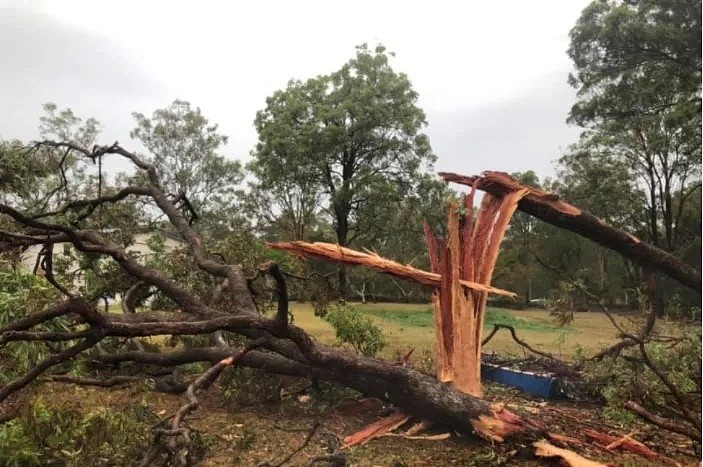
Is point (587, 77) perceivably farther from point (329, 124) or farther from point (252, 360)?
point (252, 360)

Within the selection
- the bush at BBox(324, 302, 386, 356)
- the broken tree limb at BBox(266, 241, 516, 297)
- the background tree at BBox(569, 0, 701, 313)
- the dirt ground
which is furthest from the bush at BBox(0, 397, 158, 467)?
the background tree at BBox(569, 0, 701, 313)

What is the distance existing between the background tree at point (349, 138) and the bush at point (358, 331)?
59.3 ft

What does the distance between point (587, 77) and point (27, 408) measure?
16.1 m

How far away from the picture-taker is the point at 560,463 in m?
4.14

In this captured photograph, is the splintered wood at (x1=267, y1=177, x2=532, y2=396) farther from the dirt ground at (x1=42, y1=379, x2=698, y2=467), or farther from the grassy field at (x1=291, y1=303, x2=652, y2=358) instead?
the grassy field at (x1=291, y1=303, x2=652, y2=358)

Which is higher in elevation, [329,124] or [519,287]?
[329,124]

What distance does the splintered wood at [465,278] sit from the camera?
545 centimetres

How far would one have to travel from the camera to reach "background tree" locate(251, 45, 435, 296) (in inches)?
1006

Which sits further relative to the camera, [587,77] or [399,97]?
[399,97]

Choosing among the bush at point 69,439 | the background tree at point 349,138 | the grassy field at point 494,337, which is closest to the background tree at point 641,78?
the grassy field at point 494,337

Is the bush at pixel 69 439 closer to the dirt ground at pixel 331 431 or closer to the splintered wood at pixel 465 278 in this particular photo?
the dirt ground at pixel 331 431

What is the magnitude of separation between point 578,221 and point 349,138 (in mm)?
20652

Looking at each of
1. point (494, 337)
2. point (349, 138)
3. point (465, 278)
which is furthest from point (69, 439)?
point (349, 138)

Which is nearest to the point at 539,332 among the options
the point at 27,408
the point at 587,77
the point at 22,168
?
the point at 587,77
